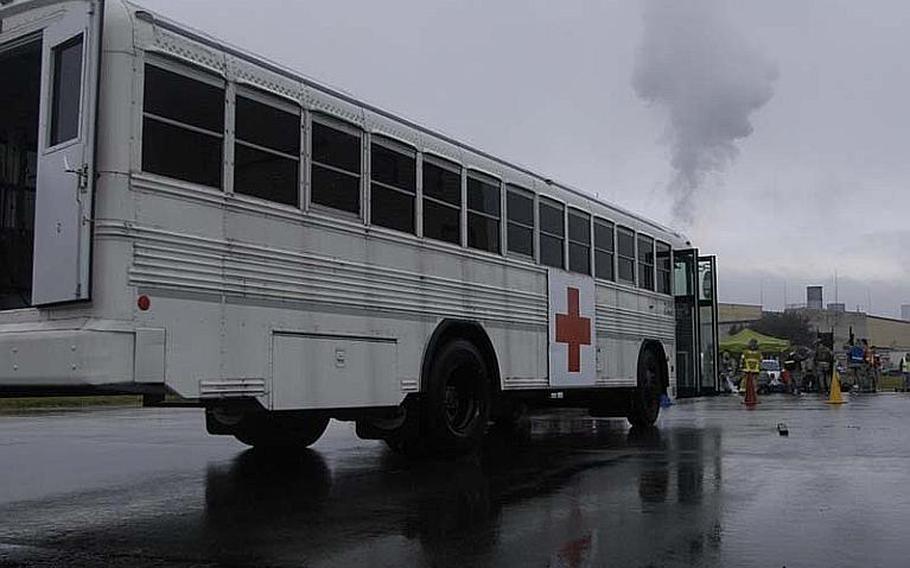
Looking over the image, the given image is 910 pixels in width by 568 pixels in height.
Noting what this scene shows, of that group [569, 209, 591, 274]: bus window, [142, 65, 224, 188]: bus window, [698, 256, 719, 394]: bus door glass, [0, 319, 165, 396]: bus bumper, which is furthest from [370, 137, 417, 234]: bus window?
[698, 256, 719, 394]: bus door glass


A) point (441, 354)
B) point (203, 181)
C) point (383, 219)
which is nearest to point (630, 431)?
point (441, 354)

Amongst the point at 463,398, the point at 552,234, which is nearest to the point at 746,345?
the point at 552,234

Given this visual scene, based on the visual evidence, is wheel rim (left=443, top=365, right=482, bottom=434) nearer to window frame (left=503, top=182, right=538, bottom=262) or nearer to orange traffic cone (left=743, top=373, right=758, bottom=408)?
window frame (left=503, top=182, right=538, bottom=262)

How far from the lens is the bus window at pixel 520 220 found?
1112 centimetres

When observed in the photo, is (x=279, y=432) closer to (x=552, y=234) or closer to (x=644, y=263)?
(x=552, y=234)

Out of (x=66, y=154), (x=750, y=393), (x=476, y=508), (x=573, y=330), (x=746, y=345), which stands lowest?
(x=476, y=508)

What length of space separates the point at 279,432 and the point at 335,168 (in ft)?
12.4

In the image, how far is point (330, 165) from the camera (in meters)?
8.30

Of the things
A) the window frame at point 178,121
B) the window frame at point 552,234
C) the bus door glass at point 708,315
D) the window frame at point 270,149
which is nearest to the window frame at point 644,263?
the bus door glass at point 708,315

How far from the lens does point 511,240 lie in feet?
36.5

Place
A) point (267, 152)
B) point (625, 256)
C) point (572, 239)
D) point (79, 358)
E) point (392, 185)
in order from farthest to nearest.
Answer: point (625, 256)
point (572, 239)
point (392, 185)
point (267, 152)
point (79, 358)

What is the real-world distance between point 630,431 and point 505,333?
4.29 m

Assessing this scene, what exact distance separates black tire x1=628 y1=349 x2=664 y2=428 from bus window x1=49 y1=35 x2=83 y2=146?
945 cm

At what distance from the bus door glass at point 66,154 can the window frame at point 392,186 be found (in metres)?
2.86
